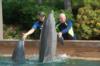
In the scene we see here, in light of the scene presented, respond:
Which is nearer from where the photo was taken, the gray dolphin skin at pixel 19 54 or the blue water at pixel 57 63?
the blue water at pixel 57 63

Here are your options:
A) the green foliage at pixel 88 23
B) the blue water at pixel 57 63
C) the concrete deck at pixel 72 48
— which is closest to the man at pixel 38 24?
the concrete deck at pixel 72 48

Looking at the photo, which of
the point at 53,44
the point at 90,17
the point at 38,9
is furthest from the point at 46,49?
the point at 38,9

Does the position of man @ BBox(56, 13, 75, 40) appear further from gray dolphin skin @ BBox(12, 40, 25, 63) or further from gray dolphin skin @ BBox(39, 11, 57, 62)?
gray dolphin skin @ BBox(12, 40, 25, 63)

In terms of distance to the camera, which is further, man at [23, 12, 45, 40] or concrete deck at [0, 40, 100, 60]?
concrete deck at [0, 40, 100, 60]

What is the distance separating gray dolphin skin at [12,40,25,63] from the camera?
1348 cm

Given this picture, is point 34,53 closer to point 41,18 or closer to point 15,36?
point 41,18

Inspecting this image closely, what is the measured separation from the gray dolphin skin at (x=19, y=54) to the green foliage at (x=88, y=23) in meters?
2.93

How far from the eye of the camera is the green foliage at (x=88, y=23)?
1575 cm

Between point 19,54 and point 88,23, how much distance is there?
3.48m

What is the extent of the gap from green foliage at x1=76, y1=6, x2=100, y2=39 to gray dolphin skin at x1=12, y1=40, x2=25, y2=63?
2.93 meters

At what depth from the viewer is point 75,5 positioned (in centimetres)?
1848

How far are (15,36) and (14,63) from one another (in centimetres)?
389

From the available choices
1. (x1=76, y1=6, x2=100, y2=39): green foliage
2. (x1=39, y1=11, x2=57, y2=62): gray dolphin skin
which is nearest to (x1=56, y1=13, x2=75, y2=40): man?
(x1=39, y1=11, x2=57, y2=62): gray dolphin skin

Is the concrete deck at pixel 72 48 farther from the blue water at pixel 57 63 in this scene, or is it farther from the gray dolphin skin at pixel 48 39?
the gray dolphin skin at pixel 48 39
